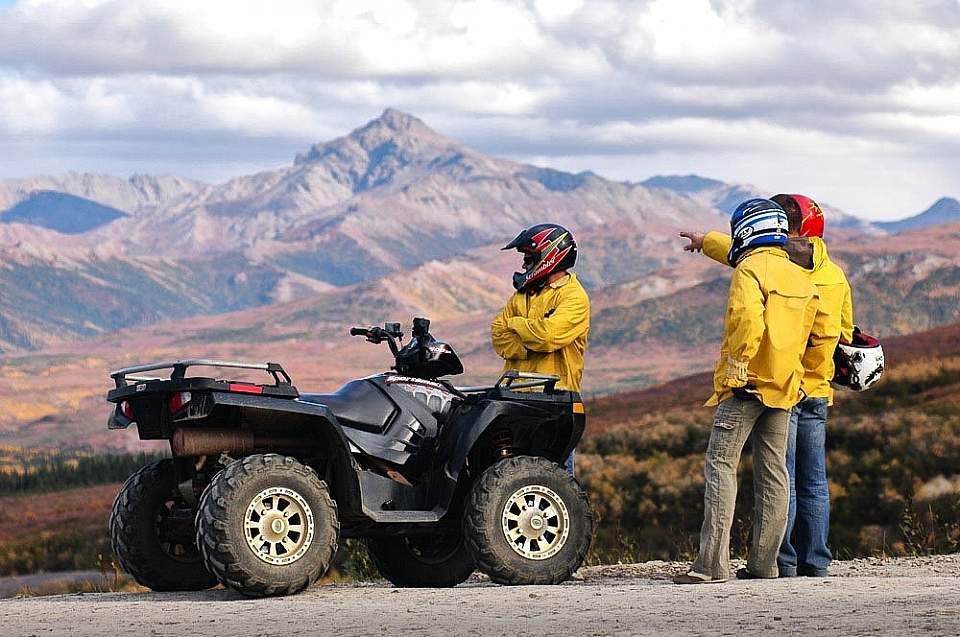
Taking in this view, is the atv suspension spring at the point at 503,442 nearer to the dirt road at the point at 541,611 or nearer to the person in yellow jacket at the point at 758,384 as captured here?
the dirt road at the point at 541,611

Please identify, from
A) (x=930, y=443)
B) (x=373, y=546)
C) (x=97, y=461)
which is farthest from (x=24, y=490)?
(x=373, y=546)

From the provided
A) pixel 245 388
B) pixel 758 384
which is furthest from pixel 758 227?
pixel 245 388

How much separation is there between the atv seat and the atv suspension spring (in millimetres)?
756

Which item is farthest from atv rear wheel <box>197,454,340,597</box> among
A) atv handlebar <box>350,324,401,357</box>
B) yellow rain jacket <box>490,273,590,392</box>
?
yellow rain jacket <box>490,273,590,392</box>

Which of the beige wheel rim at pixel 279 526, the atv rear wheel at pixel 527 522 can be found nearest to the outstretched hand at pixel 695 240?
the atv rear wheel at pixel 527 522

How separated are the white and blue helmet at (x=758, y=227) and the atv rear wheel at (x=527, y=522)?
1785 millimetres

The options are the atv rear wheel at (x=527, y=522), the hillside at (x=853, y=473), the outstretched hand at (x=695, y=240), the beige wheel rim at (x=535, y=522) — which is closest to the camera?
the atv rear wheel at (x=527, y=522)

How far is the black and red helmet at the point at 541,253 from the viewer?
9.83 m

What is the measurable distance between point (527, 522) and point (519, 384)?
3.11 ft

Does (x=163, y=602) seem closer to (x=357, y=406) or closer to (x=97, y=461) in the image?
(x=357, y=406)

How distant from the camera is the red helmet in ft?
31.4

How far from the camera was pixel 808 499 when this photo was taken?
31.3ft

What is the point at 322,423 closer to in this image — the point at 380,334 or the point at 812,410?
the point at 380,334

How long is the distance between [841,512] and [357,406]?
14530mm
